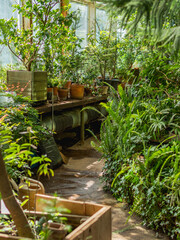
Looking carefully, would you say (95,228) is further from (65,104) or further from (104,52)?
(104,52)

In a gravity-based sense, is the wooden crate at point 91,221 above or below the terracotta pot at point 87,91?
below

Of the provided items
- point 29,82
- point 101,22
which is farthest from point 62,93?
point 101,22

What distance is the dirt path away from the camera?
103 inches

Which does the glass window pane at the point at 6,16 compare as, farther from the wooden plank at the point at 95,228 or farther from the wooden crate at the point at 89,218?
the wooden plank at the point at 95,228

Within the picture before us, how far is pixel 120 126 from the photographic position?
3299 mm

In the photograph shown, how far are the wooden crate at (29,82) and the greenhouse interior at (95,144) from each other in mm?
13

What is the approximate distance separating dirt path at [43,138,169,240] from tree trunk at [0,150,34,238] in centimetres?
125

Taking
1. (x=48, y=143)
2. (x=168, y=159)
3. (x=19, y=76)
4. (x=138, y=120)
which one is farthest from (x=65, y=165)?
(x=168, y=159)

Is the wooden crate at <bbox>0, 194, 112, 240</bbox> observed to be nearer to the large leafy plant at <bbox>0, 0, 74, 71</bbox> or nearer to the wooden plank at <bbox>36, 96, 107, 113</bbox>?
the wooden plank at <bbox>36, 96, 107, 113</bbox>

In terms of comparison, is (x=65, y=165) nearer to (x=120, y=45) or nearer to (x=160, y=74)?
(x=160, y=74)

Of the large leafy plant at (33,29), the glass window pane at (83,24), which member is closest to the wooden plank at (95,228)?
the large leafy plant at (33,29)

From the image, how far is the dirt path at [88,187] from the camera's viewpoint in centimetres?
261

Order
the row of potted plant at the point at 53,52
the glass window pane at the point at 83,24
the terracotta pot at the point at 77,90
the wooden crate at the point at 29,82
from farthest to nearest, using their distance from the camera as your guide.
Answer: the glass window pane at the point at 83,24, the terracotta pot at the point at 77,90, the row of potted plant at the point at 53,52, the wooden crate at the point at 29,82

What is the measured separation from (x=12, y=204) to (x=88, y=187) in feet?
7.79
